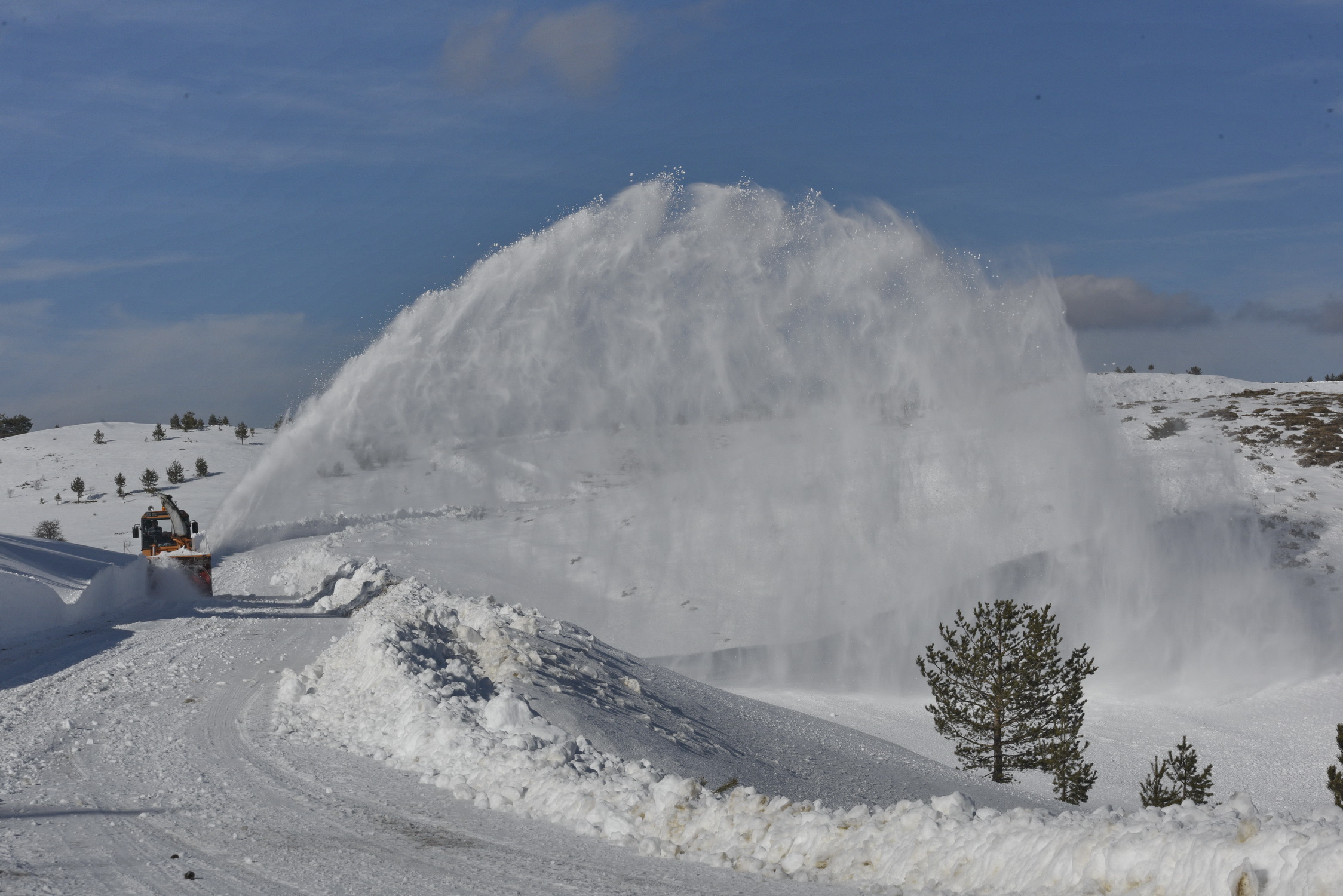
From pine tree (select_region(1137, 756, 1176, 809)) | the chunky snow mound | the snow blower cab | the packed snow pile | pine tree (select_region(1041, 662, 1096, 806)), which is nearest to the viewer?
the chunky snow mound

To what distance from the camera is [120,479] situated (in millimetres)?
65312

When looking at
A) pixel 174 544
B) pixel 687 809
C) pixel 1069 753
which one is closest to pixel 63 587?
pixel 174 544

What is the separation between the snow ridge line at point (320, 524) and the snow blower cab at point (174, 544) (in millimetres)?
11339

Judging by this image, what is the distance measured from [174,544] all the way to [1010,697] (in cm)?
2187

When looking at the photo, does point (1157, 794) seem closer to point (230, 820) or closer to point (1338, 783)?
point (1338, 783)

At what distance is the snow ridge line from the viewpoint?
3834cm

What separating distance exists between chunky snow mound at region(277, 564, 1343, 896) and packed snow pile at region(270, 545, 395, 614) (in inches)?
322

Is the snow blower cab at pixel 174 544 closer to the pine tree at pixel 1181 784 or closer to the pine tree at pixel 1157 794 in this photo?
the pine tree at pixel 1157 794

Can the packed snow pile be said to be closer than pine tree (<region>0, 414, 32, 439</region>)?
Yes

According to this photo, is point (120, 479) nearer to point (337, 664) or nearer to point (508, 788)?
point (337, 664)

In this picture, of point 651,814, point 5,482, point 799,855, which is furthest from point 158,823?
point 5,482

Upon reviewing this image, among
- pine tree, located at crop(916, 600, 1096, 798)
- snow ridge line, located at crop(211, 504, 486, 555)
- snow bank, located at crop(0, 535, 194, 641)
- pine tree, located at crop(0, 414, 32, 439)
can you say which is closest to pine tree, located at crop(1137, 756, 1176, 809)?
pine tree, located at crop(916, 600, 1096, 798)

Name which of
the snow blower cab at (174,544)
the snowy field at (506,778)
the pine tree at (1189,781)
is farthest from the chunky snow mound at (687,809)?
the snow blower cab at (174,544)

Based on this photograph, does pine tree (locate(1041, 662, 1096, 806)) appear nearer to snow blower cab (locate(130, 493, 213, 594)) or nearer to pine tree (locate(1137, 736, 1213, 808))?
pine tree (locate(1137, 736, 1213, 808))
